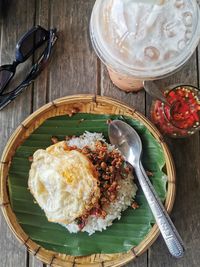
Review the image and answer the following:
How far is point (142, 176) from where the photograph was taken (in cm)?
157

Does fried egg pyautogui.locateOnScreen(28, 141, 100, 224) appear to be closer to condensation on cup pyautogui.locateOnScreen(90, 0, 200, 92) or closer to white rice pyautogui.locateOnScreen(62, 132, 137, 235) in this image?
white rice pyautogui.locateOnScreen(62, 132, 137, 235)

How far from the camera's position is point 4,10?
1.78m

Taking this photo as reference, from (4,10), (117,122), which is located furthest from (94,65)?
(4,10)

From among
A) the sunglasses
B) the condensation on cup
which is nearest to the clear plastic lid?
the condensation on cup

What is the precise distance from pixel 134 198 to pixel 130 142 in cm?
16

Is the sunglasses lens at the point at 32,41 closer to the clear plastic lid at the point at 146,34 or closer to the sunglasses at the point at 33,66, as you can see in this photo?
the sunglasses at the point at 33,66

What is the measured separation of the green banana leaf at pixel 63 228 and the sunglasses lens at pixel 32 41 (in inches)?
9.3

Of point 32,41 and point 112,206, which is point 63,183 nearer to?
point 112,206

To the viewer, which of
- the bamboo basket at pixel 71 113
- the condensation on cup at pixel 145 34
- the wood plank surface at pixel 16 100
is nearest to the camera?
the condensation on cup at pixel 145 34

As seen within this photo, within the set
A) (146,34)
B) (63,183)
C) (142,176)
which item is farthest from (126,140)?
(146,34)

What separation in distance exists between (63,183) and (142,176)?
9.0 inches

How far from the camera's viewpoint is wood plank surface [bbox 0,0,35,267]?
5.47ft

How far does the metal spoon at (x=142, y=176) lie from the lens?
4.96ft

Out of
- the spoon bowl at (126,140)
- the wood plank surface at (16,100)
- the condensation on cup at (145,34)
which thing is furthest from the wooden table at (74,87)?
the condensation on cup at (145,34)
